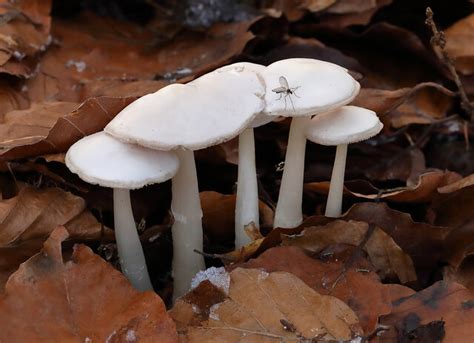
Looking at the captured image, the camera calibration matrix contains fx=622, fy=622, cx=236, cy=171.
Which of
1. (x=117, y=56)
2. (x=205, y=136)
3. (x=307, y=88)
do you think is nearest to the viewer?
(x=205, y=136)

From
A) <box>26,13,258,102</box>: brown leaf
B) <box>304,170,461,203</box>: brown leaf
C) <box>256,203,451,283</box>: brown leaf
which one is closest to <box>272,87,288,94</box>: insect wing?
<box>256,203,451,283</box>: brown leaf

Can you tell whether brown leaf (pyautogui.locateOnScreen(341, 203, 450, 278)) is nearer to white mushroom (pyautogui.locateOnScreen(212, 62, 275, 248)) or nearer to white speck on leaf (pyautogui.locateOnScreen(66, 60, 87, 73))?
white mushroom (pyautogui.locateOnScreen(212, 62, 275, 248))

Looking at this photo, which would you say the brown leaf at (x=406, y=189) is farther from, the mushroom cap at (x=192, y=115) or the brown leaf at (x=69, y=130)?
the brown leaf at (x=69, y=130)

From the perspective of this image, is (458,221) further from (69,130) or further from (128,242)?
(69,130)

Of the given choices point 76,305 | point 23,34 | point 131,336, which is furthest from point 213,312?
point 23,34

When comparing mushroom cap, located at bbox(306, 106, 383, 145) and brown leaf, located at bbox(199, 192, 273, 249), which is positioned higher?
mushroom cap, located at bbox(306, 106, 383, 145)
